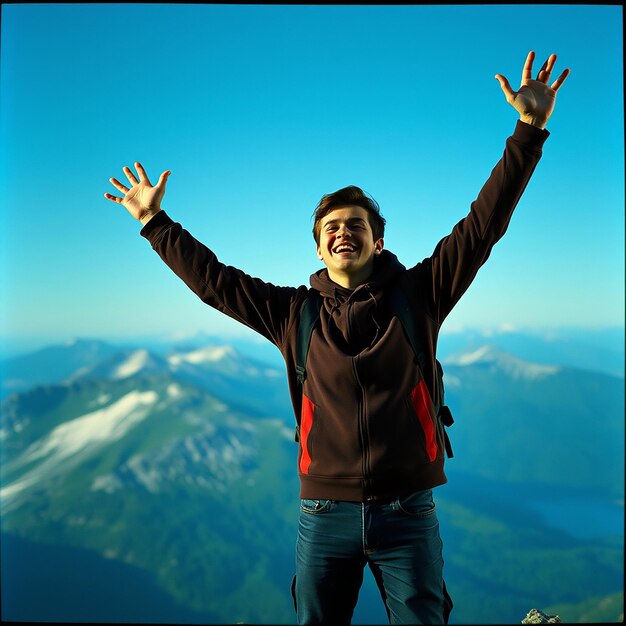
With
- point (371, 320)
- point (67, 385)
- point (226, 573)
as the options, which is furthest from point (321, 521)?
point (67, 385)

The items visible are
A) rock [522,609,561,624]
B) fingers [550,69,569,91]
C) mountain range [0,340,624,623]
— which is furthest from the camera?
mountain range [0,340,624,623]

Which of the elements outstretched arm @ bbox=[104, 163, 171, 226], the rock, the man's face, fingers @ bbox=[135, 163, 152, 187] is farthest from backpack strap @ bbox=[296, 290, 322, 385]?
the rock

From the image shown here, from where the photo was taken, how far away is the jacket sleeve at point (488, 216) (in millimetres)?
1985

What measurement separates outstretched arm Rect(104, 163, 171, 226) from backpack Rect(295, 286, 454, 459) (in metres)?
0.69

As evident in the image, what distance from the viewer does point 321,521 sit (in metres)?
1.94

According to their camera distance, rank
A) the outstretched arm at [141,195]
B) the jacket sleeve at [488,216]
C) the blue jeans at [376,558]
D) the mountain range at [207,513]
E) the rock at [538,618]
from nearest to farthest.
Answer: the blue jeans at [376,558] < the jacket sleeve at [488,216] < the outstretched arm at [141,195] < the rock at [538,618] < the mountain range at [207,513]

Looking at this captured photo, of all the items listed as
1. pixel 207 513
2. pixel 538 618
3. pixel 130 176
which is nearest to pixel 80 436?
pixel 207 513

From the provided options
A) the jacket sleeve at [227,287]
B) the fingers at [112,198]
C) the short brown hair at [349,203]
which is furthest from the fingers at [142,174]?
the short brown hair at [349,203]

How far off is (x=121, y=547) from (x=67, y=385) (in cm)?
2787

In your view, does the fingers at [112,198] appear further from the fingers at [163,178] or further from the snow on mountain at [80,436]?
the snow on mountain at [80,436]

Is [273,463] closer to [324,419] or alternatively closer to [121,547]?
[121,547]

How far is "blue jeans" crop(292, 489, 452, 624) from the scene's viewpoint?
1.87 metres

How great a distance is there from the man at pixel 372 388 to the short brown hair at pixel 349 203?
0.04 metres

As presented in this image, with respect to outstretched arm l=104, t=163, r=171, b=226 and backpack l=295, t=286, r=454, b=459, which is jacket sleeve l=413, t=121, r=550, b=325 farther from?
outstretched arm l=104, t=163, r=171, b=226
